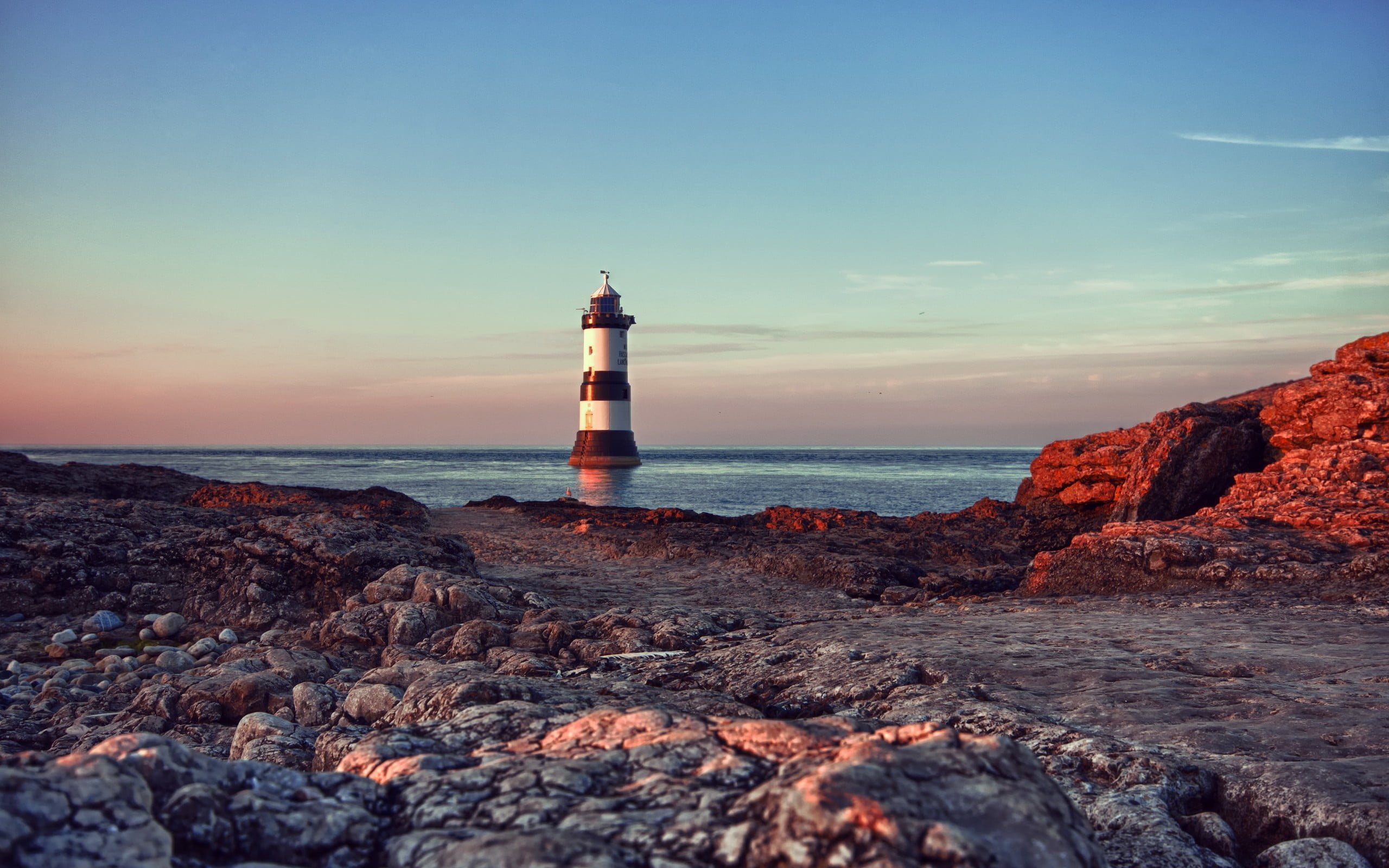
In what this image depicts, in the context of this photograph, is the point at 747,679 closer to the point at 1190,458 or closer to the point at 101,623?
the point at 101,623

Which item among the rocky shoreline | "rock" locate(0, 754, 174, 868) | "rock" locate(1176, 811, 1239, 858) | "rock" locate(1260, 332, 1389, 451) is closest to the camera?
"rock" locate(0, 754, 174, 868)

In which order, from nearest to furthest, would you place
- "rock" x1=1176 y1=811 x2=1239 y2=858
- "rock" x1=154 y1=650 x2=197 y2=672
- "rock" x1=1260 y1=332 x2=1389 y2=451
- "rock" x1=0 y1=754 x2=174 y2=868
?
1. "rock" x1=0 y1=754 x2=174 y2=868
2. "rock" x1=1176 y1=811 x2=1239 y2=858
3. "rock" x1=154 y1=650 x2=197 y2=672
4. "rock" x1=1260 y1=332 x2=1389 y2=451

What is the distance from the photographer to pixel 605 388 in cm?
5772

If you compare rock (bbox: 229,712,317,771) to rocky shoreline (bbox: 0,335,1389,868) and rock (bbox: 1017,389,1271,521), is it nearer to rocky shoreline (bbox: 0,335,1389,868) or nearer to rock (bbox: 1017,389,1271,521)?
rocky shoreline (bbox: 0,335,1389,868)

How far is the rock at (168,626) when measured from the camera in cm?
957

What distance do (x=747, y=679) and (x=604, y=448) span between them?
52530mm

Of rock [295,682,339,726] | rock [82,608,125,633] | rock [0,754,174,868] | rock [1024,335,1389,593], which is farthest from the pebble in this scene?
rock [1024,335,1389,593]

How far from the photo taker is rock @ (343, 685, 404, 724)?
5.47 meters

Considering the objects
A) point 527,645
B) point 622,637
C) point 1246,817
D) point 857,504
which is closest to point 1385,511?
point 1246,817

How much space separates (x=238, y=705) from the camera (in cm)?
661

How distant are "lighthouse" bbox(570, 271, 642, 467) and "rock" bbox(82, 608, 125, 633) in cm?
4689

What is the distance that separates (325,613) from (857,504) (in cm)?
3175

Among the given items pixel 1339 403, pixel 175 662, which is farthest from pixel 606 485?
pixel 175 662

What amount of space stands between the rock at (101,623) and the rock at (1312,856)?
10392 millimetres
